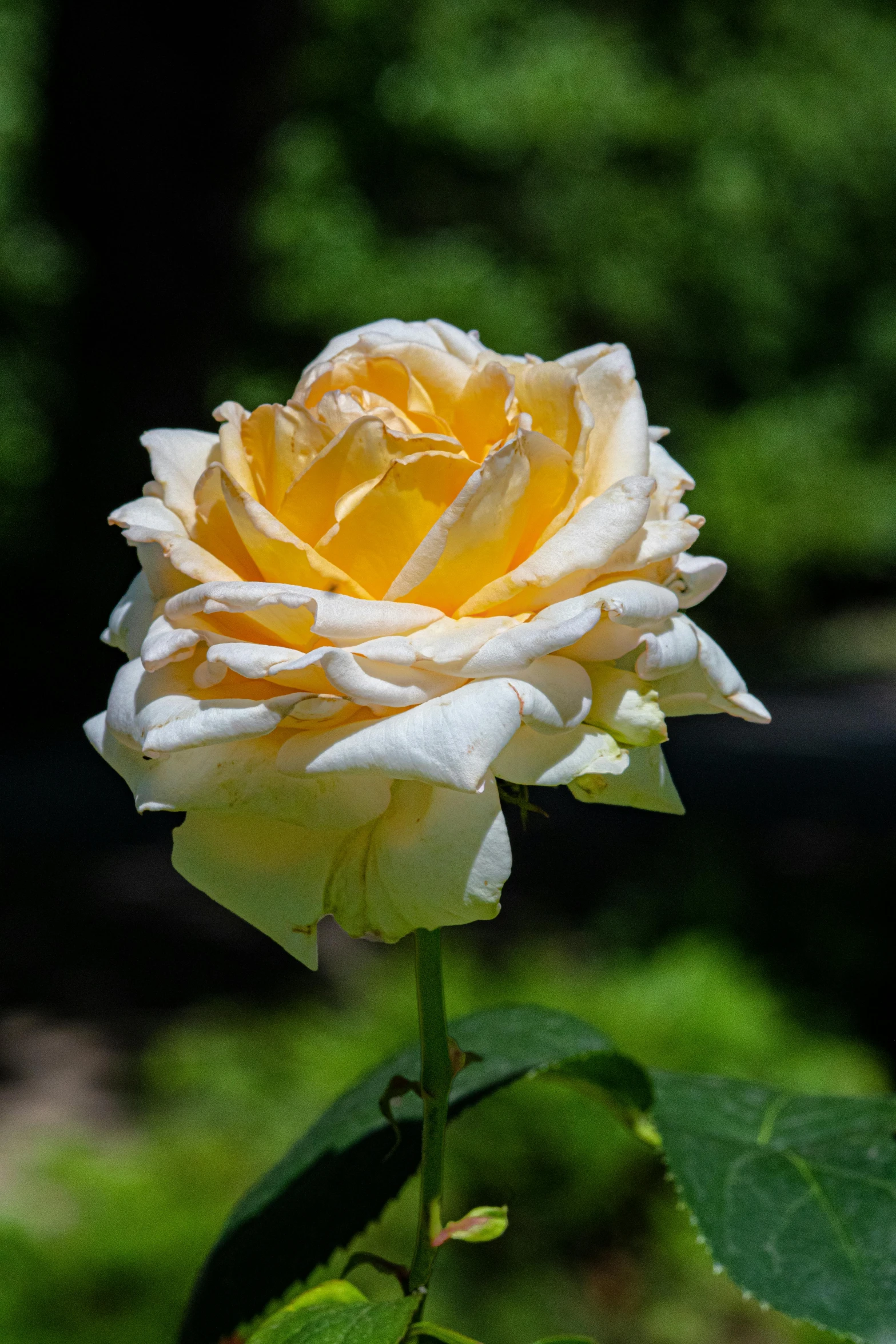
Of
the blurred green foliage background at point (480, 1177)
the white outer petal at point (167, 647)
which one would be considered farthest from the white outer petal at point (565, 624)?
the blurred green foliage background at point (480, 1177)

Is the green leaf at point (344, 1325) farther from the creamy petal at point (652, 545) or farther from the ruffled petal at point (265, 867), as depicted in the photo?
the creamy petal at point (652, 545)

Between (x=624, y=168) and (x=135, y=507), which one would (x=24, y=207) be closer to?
(x=624, y=168)

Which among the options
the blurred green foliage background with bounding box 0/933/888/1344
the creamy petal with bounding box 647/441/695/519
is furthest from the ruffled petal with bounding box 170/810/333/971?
the blurred green foliage background with bounding box 0/933/888/1344

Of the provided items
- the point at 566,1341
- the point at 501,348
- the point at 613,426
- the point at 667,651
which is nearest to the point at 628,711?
the point at 667,651

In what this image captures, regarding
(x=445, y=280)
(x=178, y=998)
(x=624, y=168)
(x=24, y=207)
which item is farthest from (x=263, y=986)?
(x=624, y=168)

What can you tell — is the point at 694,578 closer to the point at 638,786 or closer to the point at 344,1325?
the point at 638,786
